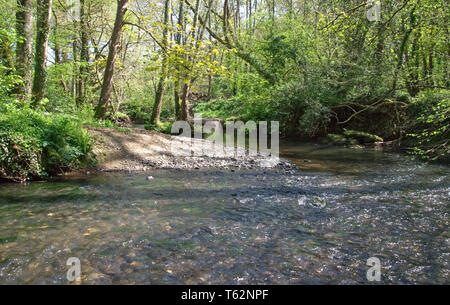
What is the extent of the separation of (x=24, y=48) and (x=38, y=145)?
13.0 ft

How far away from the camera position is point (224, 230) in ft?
14.0

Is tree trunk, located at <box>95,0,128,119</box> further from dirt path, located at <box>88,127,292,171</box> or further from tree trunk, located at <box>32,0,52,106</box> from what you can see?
tree trunk, located at <box>32,0,52,106</box>

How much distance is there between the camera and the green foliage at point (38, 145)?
6.34m

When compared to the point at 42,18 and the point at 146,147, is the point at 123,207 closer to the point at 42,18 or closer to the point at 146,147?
the point at 146,147

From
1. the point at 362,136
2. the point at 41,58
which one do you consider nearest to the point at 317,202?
the point at 41,58

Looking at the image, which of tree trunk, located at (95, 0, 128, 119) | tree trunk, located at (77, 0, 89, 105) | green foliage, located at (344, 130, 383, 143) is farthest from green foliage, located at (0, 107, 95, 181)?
green foliage, located at (344, 130, 383, 143)

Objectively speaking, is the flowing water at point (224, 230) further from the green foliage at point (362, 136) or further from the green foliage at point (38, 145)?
the green foliage at point (362, 136)

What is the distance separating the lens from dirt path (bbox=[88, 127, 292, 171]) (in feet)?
28.5

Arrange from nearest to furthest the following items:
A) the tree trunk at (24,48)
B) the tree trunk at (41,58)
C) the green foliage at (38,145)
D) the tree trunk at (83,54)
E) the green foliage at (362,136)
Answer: the green foliage at (38,145), the tree trunk at (24,48), the tree trunk at (41,58), the green foliage at (362,136), the tree trunk at (83,54)

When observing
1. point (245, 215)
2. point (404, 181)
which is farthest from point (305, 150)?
point (245, 215)

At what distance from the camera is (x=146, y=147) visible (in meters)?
10.2

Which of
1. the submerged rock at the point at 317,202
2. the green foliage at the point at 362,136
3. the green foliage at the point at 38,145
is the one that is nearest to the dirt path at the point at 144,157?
the green foliage at the point at 38,145

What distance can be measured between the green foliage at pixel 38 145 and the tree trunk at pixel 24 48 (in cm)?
167

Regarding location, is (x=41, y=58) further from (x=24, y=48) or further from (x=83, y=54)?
(x=83, y=54)
